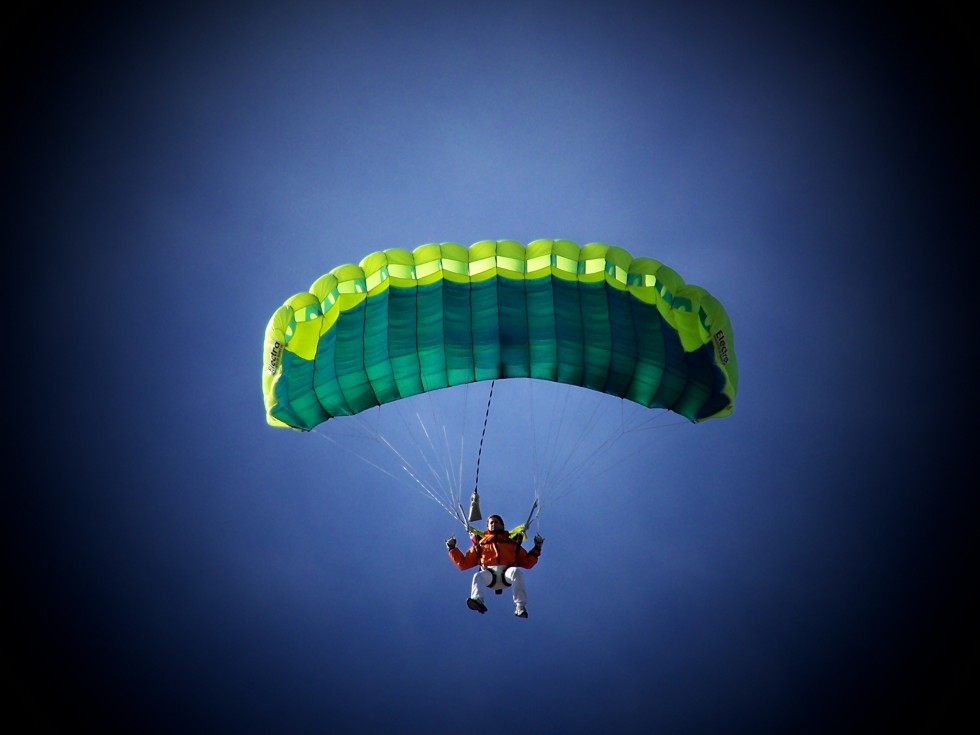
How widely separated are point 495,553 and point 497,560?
88mm

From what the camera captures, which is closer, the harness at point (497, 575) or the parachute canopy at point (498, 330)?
the harness at point (497, 575)

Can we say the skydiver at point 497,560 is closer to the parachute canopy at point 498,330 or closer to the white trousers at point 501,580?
the white trousers at point 501,580

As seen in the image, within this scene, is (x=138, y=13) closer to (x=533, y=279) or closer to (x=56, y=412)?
(x=56, y=412)

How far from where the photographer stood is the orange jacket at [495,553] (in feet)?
29.8

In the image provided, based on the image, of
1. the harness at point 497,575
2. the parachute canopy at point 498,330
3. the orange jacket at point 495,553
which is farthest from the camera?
the parachute canopy at point 498,330

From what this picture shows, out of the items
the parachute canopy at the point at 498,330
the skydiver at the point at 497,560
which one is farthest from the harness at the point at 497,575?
the parachute canopy at the point at 498,330

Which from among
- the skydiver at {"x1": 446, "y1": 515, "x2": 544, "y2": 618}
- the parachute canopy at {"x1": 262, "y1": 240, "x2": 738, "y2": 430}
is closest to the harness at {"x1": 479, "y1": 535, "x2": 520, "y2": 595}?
the skydiver at {"x1": 446, "y1": 515, "x2": 544, "y2": 618}

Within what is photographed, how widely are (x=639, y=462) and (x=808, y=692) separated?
36.0 feet

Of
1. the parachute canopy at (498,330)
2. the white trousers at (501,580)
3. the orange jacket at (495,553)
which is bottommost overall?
the white trousers at (501,580)

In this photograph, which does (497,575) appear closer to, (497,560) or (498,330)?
(497,560)

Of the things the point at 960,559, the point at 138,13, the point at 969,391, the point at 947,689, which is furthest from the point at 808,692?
the point at 138,13

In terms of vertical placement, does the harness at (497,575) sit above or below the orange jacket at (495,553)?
below

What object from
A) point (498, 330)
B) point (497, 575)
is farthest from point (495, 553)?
point (498, 330)

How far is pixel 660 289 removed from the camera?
9.44 metres
